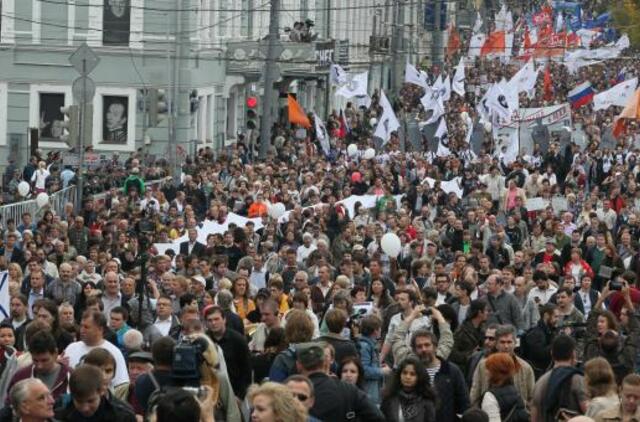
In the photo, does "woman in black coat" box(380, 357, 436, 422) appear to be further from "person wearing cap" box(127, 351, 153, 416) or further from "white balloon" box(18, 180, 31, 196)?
"white balloon" box(18, 180, 31, 196)

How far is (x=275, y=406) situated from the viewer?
10.2 meters

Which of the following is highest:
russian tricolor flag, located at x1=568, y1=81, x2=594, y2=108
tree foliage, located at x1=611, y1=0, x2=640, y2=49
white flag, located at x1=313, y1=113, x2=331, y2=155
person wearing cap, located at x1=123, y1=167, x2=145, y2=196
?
tree foliage, located at x1=611, y1=0, x2=640, y2=49

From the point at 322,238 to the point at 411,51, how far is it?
61.9m

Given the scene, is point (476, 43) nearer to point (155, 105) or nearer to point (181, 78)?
point (181, 78)

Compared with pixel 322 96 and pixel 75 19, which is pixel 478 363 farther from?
pixel 322 96

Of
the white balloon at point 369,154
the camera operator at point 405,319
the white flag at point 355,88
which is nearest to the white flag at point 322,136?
the white balloon at point 369,154

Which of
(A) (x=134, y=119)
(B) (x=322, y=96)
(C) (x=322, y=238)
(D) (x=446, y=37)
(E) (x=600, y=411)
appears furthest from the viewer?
(D) (x=446, y=37)

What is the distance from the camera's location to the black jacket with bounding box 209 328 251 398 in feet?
48.7

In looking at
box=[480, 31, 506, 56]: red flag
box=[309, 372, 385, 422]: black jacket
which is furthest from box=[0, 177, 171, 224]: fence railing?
box=[480, 31, 506, 56]: red flag

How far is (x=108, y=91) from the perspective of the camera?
2016 inches

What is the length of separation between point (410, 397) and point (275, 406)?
359cm

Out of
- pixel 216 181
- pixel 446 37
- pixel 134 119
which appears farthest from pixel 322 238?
pixel 446 37

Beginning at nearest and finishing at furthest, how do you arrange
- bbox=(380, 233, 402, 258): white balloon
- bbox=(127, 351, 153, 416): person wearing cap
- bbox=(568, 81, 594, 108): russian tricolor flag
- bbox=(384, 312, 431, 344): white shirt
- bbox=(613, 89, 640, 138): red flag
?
1. bbox=(127, 351, 153, 416): person wearing cap
2. bbox=(384, 312, 431, 344): white shirt
3. bbox=(380, 233, 402, 258): white balloon
4. bbox=(613, 89, 640, 138): red flag
5. bbox=(568, 81, 594, 108): russian tricolor flag

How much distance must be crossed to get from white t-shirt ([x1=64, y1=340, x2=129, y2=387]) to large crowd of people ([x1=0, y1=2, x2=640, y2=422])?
0.03m
